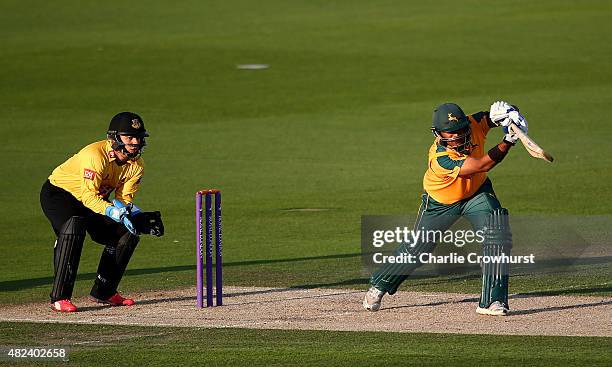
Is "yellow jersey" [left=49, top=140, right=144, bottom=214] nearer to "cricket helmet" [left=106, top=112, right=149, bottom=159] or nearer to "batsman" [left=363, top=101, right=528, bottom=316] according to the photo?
"cricket helmet" [left=106, top=112, right=149, bottom=159]

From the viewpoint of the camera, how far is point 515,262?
568 inches

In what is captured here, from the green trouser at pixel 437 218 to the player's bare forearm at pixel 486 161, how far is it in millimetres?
330

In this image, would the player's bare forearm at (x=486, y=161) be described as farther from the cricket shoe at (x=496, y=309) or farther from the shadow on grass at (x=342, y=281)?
the shadow on grass at (x=342, y=281)

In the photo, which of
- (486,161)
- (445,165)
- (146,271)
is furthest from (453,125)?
(146,271)

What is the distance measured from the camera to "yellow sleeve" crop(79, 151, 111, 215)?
1197 centimetres

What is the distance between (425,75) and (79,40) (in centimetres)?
1178

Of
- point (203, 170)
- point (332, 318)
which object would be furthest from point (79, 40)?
point (332, 318)

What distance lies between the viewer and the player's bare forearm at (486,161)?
11062 millimetres

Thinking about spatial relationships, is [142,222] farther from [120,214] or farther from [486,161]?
[486,161]

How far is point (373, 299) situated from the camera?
39.1 ft

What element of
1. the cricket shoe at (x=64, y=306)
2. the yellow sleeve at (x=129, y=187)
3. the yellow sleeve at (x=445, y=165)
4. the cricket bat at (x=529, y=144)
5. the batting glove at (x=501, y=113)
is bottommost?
the cricket shoe at (x=64, y=306)

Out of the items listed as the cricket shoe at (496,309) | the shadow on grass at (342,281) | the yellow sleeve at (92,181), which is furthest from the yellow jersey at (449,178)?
the yellow sleeve at (92,181)

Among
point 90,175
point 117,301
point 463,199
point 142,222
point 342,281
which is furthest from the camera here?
point 342,281

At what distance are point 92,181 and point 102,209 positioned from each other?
12.1 inches
